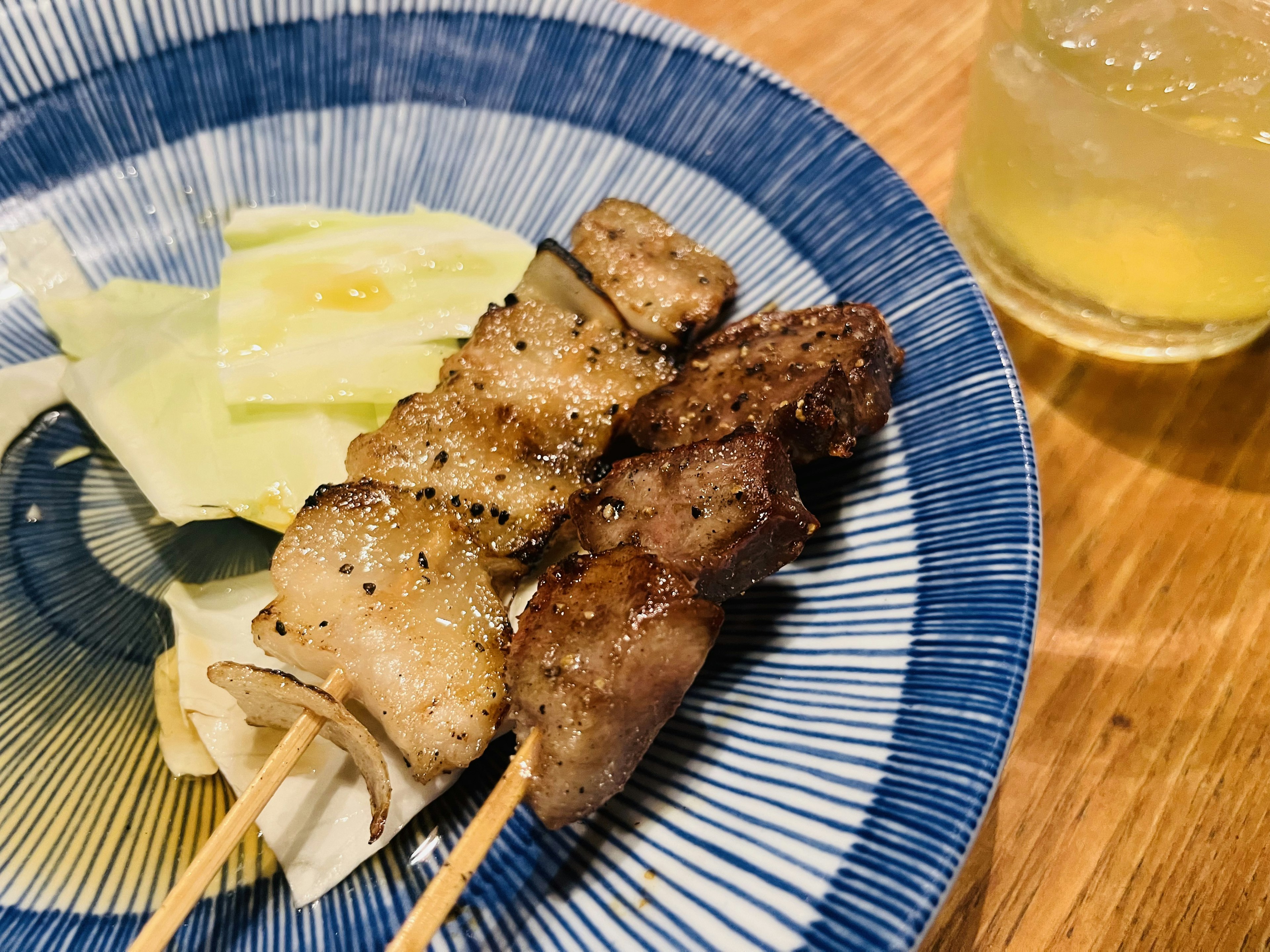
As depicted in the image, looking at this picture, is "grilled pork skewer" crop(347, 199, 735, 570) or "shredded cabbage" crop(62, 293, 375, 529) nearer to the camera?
"grilled pork skewer" crop(347, 199, 735, 570)

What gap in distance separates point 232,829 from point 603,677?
0.76m

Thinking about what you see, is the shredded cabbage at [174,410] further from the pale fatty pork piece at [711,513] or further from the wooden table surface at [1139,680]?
the wooden table surface at [1139,680]

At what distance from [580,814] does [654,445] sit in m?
0.88

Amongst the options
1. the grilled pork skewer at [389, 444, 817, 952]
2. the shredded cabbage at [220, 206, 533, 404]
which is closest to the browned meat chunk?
the shredded cabbage at [220, 206, 533, 404]

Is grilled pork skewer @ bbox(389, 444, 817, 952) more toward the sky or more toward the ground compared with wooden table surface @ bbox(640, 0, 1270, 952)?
more toward the sky

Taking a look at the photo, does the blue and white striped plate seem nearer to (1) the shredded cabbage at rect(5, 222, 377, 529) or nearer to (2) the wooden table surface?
(1) the shredded cabbage at rect(5, 222, 377, 529)

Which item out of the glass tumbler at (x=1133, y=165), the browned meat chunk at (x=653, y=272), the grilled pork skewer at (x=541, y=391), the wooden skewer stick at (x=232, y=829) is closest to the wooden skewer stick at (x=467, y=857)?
the wooden skewer stick at (x=232, y=829)

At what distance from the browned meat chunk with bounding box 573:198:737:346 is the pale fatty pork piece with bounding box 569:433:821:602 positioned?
55 centimetres

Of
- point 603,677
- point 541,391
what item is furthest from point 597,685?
point 541,391

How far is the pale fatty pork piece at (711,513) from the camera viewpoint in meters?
1.79

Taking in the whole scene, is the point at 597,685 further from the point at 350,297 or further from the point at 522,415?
the point at 350,297

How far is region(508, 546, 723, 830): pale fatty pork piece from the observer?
1651 millimetres

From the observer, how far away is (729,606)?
219 cm

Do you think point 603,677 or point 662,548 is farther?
point 662,548
